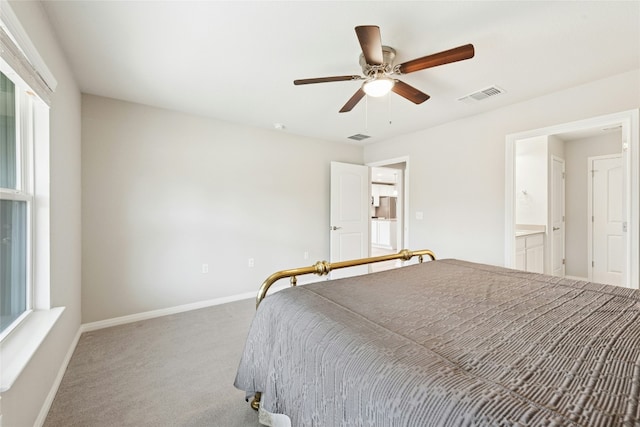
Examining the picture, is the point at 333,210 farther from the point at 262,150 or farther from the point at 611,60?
the point at 611,60

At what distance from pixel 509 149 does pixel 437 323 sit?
282cm

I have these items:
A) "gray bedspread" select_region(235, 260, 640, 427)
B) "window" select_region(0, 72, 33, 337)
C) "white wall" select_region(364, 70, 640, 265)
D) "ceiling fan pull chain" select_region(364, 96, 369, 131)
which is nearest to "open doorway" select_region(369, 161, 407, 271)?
"white wall" select_region(364, 70, 640, 265)

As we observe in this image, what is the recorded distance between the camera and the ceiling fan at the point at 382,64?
4.83 ft

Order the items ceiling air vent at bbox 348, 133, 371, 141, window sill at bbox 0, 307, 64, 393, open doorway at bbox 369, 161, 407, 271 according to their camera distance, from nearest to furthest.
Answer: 1. window sill at bbox 0, 307, 64, 393
2. ceiling air vent at bbox 348, 133, 371, 141
3. open doorway at bbox 369, 161, 407, 271

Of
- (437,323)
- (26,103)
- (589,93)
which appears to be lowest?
(437,323)

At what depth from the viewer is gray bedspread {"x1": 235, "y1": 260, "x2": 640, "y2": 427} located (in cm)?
63

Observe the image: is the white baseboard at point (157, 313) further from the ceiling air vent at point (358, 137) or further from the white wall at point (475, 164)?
the ceiling air vent at point (358, 137)

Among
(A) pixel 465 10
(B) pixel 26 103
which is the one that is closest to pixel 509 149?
(A) pixel 465 10

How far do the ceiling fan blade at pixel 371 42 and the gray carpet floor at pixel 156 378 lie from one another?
7.46ft

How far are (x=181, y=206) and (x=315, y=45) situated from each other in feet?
8.02

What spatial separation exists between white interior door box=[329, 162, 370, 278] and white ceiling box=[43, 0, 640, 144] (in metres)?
1.77

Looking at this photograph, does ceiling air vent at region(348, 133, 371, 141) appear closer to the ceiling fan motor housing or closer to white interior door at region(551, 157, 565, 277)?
the ceiling fan motor housing

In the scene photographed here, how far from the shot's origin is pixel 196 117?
3.36 meters

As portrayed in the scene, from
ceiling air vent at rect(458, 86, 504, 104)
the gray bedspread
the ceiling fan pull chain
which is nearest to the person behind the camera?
the gray bedspread
